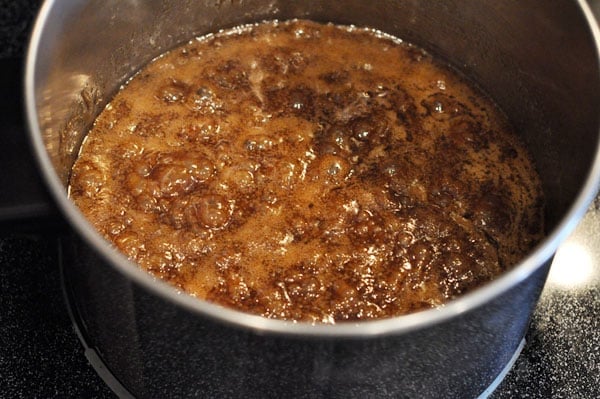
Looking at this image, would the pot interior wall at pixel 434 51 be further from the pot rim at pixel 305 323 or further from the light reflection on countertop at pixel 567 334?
the pot rim at pixel 305 323

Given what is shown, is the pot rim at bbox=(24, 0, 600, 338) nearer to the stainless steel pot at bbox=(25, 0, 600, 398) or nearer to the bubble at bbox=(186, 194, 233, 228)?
the stainless steel pot at bbox=(25, 0, 600, 398)

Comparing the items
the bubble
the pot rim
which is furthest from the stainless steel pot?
the bubble

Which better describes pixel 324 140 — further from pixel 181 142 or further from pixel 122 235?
pixel 122 235

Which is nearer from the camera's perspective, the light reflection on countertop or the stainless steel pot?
the stainless steel pot

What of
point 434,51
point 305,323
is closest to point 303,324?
point 305,323

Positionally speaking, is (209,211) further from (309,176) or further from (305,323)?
(305,323)

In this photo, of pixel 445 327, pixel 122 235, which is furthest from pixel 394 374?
pixel 122 235
